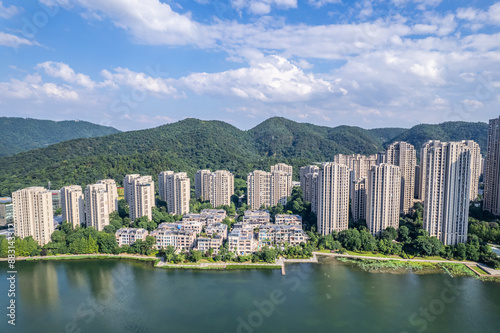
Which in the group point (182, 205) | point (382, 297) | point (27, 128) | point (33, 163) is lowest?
point (382, 297)

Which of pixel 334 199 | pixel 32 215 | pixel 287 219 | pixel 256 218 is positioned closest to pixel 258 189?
pixel 256 218

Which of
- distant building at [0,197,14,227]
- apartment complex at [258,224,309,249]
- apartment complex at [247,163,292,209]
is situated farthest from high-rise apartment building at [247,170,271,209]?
distant building at [0,197,14,227]

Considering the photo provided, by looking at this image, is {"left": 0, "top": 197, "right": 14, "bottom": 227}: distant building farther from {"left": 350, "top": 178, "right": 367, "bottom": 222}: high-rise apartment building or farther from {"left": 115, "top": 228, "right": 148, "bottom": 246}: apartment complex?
{"left": 350, "top": 178, "right": 367, "bottom": 222}: high-rise apartment building

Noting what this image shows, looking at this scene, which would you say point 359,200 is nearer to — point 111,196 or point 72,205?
point 111,196

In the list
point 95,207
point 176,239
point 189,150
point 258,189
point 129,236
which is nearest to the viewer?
point 176,239

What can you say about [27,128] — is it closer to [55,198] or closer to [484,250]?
[55,198]

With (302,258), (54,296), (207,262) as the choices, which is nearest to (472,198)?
(302,258)

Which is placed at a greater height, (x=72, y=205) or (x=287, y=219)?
(x=72, y=205)
